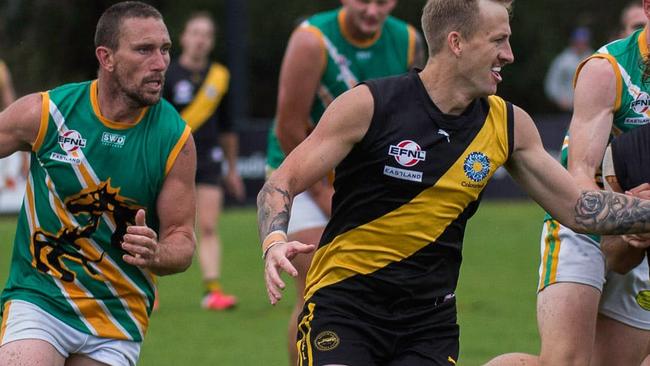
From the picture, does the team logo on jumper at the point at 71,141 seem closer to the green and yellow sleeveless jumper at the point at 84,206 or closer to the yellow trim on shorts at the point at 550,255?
the green and yellow sleeveless jumper at the point at 84,206

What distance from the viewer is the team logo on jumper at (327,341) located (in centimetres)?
523

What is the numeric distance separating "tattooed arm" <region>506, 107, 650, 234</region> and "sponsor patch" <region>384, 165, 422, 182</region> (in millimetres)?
469

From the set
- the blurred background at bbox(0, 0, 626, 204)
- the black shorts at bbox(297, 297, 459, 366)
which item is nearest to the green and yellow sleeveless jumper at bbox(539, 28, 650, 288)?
the black shorts at bbox(297, 297, 459, 366)

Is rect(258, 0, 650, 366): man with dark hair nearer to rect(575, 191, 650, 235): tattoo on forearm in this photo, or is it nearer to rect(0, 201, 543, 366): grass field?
rect(575, 191, 650, 235): tattoo on forearm

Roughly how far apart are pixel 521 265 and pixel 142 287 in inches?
320

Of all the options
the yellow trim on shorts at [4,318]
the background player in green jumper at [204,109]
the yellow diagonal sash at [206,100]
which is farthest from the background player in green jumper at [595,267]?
the yellow diagonal sash at [206,100]

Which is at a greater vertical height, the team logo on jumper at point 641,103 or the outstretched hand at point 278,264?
the team logo on jumper at point 641,103

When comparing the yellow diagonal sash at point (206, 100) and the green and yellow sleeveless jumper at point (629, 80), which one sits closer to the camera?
the green and yellow sleeveless jumper at point (629, 80)

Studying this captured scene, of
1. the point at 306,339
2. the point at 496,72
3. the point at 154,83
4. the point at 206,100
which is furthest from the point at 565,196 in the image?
the point at 206,100

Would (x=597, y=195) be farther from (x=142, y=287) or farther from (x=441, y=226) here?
(x=142, y=287)

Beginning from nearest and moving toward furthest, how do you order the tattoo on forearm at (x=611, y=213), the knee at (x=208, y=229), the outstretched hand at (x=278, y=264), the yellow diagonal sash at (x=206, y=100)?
the outstretched hand at (x=278, y=264) < the tattoo on forearm at (x=611, y=213) < the knee at (x=208, y=229) < the yellow diagonal sash at (x=206, y=100)

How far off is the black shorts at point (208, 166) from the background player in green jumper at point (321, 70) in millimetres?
4073

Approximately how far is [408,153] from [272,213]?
60 centimetres

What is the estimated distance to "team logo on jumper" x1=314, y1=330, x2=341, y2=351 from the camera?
5.23 meters
